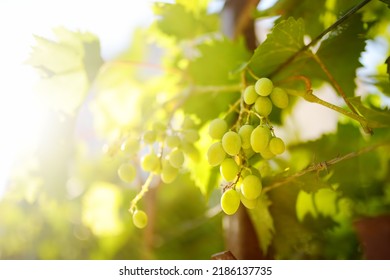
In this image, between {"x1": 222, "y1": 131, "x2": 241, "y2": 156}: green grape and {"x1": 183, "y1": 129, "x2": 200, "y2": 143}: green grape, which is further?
{"x1": 183, "y1": 129, "x2": 200, "y2": 143}: green grape

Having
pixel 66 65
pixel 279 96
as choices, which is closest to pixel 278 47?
pixel 279 96

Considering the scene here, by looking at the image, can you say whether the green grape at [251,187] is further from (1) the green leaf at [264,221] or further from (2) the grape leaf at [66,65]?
(2) the grape leaf at [66,65]

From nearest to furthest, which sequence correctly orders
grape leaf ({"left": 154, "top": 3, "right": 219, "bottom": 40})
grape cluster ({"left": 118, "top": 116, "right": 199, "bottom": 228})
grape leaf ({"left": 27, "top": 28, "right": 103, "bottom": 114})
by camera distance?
grape cluster ({"left": 118, "top": 116, "right": 199, "bottom": 228}) → grape leaf ({"left": 27, "top": 28, "right": 103, "bottom": 114}) → grape leaf ({"left": 154, "top": 3, "right": 219, "bottom": 40})

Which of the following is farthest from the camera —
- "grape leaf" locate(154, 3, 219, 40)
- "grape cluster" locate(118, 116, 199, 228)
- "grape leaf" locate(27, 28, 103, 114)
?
"grape leaf" locate(154, 3, 219, 40)

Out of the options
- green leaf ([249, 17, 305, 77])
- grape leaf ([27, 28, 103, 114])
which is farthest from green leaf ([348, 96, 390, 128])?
grape leaf ([27, 28, 103, 114])

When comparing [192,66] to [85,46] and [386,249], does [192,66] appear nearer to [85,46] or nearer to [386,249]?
[85,46]

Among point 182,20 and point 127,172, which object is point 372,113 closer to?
point 127,172

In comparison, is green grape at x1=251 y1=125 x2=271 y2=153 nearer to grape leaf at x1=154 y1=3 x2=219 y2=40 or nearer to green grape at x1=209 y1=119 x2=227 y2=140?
green grape at x1=209 y1=119 x2=227 y2=140

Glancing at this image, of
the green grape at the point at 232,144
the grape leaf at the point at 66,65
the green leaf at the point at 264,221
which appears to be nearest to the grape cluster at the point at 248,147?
the green grape at the point at 232,144
